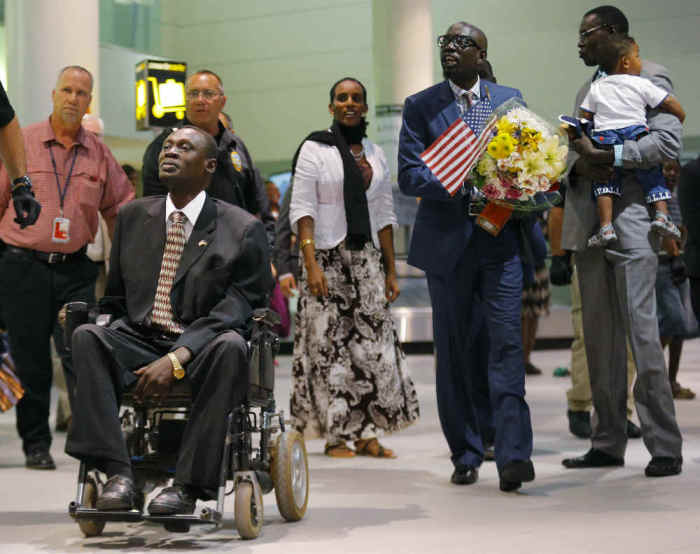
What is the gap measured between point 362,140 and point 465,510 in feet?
7.92

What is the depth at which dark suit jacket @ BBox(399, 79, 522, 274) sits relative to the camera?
195 inches

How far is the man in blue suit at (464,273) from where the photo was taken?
15.9 ft

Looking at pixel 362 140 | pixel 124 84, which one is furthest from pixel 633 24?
pixel 362 140

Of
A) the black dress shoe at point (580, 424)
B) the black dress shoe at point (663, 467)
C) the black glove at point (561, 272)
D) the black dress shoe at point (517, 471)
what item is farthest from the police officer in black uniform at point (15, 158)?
the black dress shoe at point (580, 424)

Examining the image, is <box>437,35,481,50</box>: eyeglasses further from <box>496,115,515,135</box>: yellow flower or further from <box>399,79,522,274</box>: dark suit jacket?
<box>496,115,515,135</box>: yellow flower

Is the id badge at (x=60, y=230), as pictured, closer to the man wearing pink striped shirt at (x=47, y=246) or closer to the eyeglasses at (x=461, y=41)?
the man wearing pink striped shirt at (x=47, y=246)

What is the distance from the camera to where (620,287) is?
17.3 feet

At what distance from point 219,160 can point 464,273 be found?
1192 millimetres

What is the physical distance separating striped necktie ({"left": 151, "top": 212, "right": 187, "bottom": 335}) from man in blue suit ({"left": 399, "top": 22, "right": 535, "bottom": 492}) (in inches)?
44.5

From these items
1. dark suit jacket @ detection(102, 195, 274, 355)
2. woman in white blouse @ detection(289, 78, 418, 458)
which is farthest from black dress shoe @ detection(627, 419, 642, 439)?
dark suit jacket @ detection(102, 195, 274, 355)

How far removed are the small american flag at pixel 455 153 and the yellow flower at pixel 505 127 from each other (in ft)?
0.19

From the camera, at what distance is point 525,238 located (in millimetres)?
5062

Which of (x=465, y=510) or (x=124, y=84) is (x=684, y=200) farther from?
(x=124, y=84)

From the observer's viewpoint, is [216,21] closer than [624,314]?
No
